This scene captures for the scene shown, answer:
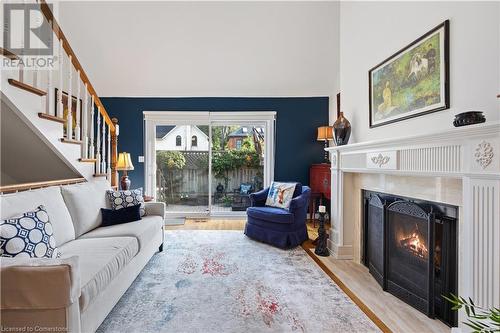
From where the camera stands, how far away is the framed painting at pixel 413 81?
1801 millimetres

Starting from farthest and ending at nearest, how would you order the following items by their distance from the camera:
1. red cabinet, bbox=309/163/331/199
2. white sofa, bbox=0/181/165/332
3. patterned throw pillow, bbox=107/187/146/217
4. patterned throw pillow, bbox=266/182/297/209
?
red cabinet, bbox=309/163/331/199 < patterned throw pillow, bbox=266/182/297/209 < patterned throw pillow, bbox=107/187/146/217 < white sofa, bbox=0/181/165/332

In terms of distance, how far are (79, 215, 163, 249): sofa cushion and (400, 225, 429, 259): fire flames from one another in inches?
88.6

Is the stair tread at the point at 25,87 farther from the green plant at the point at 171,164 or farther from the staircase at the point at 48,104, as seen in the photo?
the green plant at the point at 171,164

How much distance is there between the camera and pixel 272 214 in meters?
3.41

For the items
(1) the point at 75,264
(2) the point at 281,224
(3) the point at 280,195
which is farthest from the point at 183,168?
(1) the point at 75,264

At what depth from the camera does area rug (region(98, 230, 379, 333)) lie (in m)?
1.77

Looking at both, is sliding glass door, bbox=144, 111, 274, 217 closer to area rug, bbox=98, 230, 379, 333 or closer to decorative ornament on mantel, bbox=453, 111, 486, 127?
area rug, bbox=98, 230, 379, 333

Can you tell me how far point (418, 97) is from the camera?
2037mm

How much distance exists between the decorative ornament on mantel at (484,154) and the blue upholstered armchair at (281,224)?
2.13 meters

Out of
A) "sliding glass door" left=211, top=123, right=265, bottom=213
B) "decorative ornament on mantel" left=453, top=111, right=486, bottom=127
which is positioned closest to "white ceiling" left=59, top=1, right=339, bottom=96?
"sliding glass door" left=211, top=123, right=265, bottom=213

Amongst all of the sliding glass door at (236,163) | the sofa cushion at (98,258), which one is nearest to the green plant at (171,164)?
the sliding glass door at (236,163)

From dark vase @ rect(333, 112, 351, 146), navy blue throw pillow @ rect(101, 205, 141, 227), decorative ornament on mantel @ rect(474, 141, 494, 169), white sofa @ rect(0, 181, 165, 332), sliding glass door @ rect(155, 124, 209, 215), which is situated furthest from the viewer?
sliding glass door @ rect(155, 124, 209, 215)

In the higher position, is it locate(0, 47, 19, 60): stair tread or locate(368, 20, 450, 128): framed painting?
locate(0, 47, 19, 60): stair tread

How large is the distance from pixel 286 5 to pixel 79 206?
140 inches
